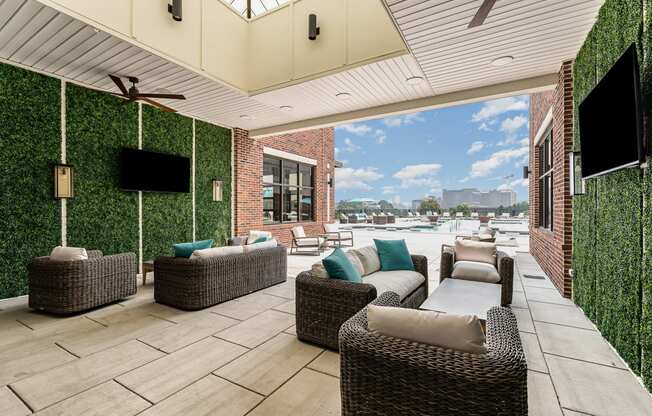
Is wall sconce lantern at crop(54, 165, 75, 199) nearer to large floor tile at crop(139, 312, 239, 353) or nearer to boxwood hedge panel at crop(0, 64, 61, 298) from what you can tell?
boxwood hedge panel at crop(0, 64, 61, 298)

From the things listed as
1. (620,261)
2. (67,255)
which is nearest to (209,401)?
(67,255)

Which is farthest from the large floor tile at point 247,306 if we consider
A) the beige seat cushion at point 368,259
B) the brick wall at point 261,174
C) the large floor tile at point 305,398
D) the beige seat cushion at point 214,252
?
the brick wall at point 261,174

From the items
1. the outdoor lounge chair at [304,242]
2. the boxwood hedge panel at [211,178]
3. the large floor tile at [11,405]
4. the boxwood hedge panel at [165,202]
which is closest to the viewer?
the large floor tile at [11,405]

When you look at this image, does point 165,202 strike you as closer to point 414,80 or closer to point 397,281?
point 397,281

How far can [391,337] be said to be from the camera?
52.9 inches

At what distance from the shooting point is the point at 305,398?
185 cm

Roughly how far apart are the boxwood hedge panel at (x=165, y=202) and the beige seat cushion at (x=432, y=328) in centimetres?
527

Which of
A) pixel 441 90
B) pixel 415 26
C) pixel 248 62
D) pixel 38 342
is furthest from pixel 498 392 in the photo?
pixel 248 62

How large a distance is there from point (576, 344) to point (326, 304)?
2228mm

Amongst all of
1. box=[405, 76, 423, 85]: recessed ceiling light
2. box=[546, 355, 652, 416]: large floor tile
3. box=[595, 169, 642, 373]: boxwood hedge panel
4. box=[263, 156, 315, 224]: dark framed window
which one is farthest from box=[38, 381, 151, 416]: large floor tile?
box=[263, 156, 315, 224]: dark framed window

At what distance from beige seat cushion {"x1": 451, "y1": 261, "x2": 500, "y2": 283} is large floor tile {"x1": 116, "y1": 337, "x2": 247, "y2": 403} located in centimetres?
267

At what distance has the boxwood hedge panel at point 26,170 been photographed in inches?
148

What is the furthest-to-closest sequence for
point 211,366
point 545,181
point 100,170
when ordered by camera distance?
point 545,181, point 100,170, point 211,366

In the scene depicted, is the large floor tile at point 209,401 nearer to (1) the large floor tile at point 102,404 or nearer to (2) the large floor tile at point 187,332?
(1) the large floor tile at point 102,404
